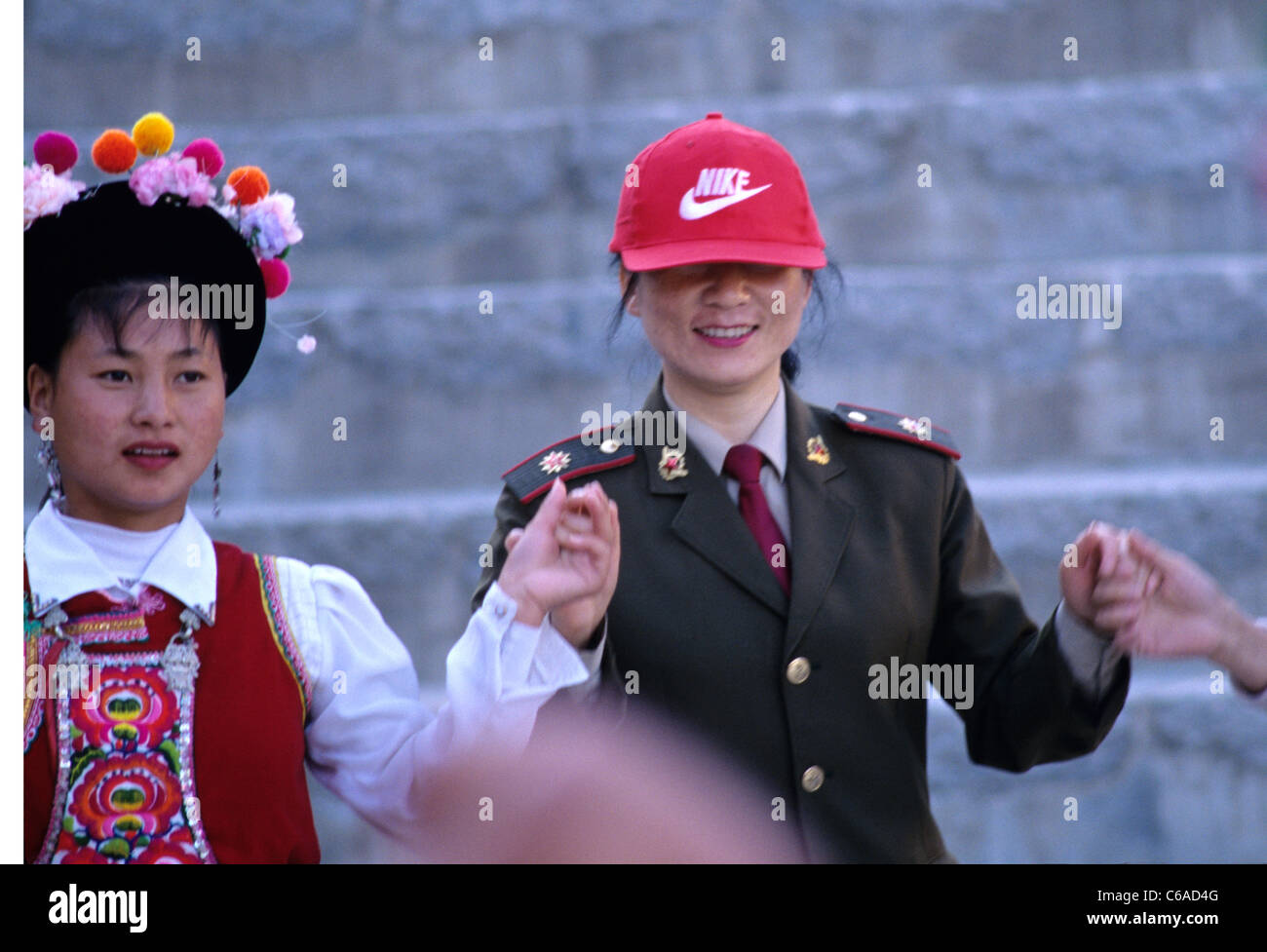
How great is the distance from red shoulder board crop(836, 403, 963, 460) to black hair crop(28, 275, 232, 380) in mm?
885

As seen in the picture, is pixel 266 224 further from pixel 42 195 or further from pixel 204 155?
pixel 42 195

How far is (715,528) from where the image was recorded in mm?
1797

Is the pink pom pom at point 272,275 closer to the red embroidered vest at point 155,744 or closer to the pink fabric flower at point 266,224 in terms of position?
the pink fabric flower at point 266,224

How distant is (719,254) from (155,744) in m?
0.85

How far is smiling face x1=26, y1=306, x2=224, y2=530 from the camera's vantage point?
1627mm

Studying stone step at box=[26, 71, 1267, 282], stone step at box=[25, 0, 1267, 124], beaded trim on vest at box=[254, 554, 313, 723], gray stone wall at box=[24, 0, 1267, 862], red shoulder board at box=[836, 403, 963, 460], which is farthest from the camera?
stone step at box=[25, 0, 1267, 124]

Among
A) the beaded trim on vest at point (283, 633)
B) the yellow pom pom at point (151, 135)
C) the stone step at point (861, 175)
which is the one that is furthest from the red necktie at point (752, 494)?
the stone step at point (861, 175)

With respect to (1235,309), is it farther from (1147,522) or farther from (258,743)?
(258,743)

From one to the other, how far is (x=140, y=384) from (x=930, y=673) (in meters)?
1.04

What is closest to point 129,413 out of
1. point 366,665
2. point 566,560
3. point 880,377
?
point 366,665

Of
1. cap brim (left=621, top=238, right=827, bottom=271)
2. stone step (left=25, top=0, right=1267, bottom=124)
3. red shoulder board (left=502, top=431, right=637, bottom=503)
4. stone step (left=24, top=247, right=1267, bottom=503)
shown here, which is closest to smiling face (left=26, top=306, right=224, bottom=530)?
red shoulder board (left=502, top=431, right=637, bottom=503)

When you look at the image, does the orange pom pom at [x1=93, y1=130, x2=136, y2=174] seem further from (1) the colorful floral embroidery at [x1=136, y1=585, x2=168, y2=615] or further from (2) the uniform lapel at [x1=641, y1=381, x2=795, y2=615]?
(2) the uniform lapel at [x1=641, y1=381, x2=795, y2=615]

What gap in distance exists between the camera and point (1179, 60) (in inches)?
147
